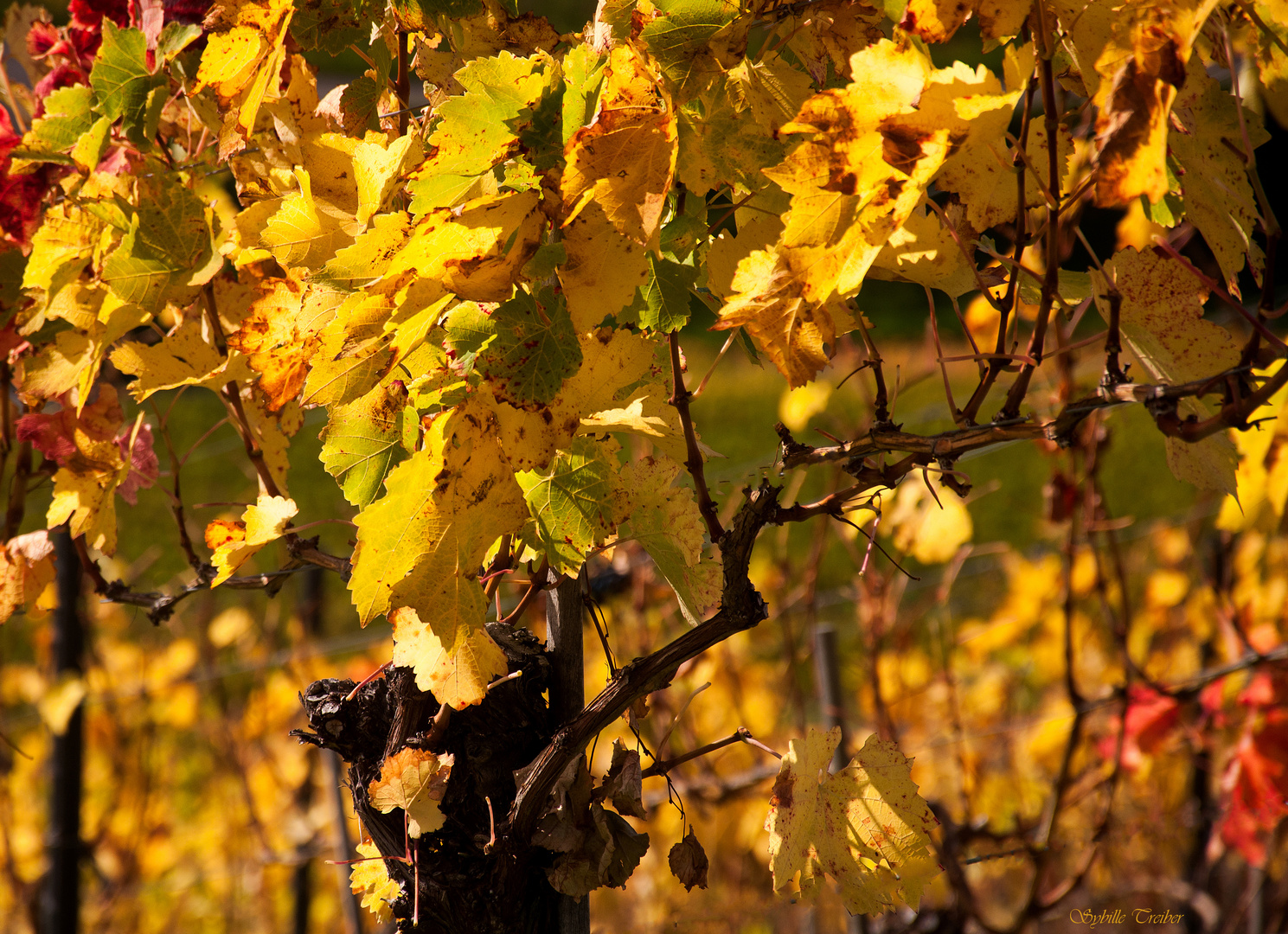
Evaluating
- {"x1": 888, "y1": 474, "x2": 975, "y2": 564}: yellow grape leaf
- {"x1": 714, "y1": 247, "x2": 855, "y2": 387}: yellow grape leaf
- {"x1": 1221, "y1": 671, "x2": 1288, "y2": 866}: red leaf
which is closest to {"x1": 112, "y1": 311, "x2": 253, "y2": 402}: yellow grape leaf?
{"x1": 714, "y1": 247, "x2": 855, "y2": 387}: yellow grape leaf

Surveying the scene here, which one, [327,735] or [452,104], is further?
[327,735]

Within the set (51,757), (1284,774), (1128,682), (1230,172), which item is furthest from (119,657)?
(1230,172)

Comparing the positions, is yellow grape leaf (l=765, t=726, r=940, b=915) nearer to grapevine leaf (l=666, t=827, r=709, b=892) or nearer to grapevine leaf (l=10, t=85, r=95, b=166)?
grapevine leaf (l=666, t=827, r=709, b=892)

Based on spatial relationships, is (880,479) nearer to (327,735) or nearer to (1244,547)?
(327,735)

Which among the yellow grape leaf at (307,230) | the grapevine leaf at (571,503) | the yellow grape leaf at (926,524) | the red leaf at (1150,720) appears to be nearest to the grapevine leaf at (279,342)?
the yellow grape leaf at (307,230)

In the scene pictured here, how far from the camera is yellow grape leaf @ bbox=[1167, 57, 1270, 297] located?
0.46m

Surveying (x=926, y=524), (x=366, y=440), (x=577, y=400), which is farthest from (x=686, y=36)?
(x=926, y=524)

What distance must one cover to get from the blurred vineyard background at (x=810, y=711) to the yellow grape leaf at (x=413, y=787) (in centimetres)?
68

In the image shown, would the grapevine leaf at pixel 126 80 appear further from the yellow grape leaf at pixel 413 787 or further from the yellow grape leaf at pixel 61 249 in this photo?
the yellow grape leaf at pixel 413 787

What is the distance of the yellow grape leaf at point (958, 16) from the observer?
0.41m

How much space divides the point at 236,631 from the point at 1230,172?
7.36ft

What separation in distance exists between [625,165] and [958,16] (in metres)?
0.16

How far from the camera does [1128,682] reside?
1.46 metres

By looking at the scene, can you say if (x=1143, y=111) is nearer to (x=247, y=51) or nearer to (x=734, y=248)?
(x=734, y=248)
